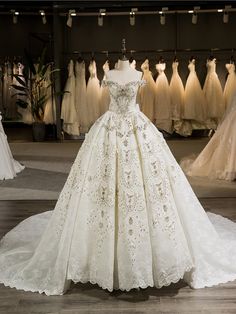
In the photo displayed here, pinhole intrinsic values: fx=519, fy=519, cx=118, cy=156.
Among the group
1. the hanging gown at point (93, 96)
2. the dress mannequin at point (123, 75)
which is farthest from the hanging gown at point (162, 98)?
the dress mannequin at point (123, 75)

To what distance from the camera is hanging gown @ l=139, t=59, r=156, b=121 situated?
8.69m

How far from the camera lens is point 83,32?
9.22m

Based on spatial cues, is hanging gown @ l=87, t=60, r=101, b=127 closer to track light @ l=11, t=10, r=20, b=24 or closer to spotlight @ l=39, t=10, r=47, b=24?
spotlight @ l=39, t=10, r=47, b=24

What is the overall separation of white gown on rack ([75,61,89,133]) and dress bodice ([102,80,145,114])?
5544 mm

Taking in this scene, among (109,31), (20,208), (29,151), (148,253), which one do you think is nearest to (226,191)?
(20,208)

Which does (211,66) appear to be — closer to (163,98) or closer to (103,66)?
(163,98)

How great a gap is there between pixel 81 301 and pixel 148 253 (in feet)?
1.57

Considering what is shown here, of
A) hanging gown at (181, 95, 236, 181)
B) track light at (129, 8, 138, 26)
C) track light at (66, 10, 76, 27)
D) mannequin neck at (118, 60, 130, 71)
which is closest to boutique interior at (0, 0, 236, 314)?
track light at (129, 8, 138, 26)

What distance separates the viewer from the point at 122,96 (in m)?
3.25

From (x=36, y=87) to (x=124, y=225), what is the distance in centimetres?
612

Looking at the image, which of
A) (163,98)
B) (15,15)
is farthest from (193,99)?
(15,15)

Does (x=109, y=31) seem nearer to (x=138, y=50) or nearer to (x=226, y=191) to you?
(x=138, y=50)

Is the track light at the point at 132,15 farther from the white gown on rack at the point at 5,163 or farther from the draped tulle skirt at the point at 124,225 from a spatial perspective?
the draped tulle skirt at the point at 124,225

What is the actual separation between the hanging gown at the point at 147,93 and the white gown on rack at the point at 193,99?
554mm
